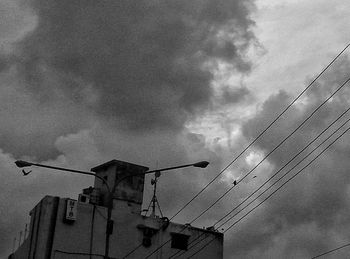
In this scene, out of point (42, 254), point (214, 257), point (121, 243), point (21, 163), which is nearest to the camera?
point (21, 163)

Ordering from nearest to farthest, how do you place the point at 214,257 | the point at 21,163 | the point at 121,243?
1. the point at 21,163
2. the point at 121,243
3. the point at 214,257

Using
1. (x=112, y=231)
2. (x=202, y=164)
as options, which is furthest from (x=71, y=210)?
(x=202, y=164)

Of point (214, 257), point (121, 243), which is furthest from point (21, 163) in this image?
point (214, 257)

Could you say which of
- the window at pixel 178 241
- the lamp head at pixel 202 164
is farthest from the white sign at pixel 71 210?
the lamp head at pixel 202 164

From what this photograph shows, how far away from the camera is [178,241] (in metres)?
57.1

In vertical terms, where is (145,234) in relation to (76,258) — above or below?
above

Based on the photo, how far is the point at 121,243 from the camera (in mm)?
53625

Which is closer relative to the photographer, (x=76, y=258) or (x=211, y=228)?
(x=76, y=258)

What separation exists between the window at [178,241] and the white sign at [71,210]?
10763mm

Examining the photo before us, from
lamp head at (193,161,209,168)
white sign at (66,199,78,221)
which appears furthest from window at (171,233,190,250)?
lamp head at (193,161,209,168)

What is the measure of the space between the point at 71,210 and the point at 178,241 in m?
12.0

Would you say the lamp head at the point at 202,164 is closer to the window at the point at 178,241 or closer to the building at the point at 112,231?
the building at the point at 112,231

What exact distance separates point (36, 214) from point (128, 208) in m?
8.55

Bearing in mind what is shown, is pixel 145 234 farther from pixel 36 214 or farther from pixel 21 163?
pixel 21 163
